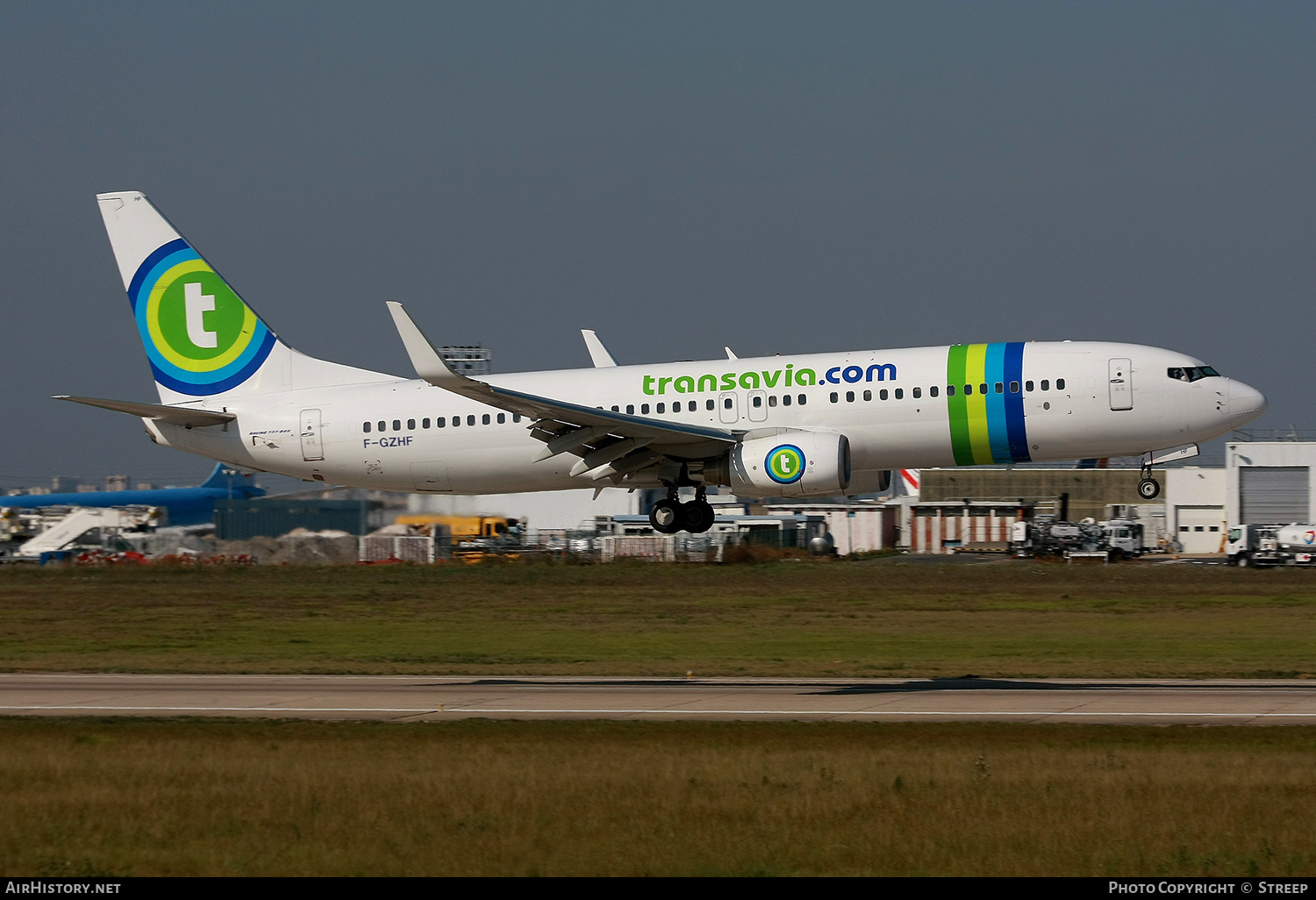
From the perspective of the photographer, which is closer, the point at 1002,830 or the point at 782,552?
the point at 1002,830

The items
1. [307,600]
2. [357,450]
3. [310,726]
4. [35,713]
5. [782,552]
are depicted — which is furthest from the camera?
[782,552]

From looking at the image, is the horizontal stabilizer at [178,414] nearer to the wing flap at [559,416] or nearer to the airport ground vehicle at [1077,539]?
the wing flap at [559,416]

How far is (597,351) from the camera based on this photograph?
40594 millimetres

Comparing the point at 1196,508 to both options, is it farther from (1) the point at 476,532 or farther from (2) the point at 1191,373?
(2) the point at 1191,373

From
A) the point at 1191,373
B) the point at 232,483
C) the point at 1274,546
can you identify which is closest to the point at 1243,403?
the point at 1191,373

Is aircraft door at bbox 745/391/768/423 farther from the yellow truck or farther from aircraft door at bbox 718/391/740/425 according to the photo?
the yellow truck

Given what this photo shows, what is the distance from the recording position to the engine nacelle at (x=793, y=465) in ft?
105

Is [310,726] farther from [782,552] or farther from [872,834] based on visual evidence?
[782,552]

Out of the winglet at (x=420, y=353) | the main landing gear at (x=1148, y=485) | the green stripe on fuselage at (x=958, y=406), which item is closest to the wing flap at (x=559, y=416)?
the winglet at (x=420, y=353)

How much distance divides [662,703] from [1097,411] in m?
12.5

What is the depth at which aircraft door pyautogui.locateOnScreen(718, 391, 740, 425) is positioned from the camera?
1329 inches

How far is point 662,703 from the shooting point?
1074 inches

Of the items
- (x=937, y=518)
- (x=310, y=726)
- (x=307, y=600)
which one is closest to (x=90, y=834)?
(x=310, y=726)

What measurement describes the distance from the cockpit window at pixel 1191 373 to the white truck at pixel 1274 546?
4040 centimetres
